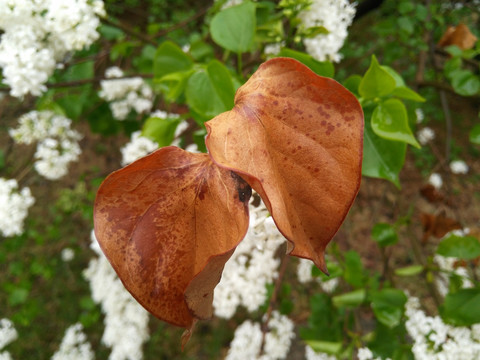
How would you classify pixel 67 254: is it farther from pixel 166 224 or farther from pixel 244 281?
pixel 166 224

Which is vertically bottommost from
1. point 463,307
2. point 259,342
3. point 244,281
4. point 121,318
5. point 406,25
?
point 121,318

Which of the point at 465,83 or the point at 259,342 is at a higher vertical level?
the point at 465,83

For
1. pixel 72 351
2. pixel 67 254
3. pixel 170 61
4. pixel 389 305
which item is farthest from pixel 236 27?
pixel 67 254

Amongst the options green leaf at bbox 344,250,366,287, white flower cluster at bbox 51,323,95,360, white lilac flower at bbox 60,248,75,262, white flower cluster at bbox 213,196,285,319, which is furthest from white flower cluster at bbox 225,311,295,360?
white lilac flower at bbox 60,248,75,262

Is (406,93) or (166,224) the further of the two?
(406,93)

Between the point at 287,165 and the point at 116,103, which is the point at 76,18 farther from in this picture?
the point at 287,165

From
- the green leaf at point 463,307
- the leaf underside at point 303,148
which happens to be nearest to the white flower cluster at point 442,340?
the green leaf at point 463,307

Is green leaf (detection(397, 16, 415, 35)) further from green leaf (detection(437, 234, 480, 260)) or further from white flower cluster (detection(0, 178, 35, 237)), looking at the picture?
white flower cluster (detection(0, 178, 35, 237))

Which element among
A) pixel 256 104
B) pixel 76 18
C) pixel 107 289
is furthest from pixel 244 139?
pixel 107 289
